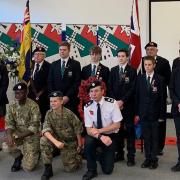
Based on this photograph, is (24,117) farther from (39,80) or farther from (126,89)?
(126,89)

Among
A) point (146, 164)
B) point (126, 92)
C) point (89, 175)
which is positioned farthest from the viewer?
point (126, 92)

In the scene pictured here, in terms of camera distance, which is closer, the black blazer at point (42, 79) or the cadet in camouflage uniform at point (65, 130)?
the cadet in camouflage uniform at point (65, 130)

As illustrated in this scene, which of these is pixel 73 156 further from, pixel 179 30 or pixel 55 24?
pixel 179 30

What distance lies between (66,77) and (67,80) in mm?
42

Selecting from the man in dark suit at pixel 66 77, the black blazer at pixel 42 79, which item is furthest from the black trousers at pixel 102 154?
the black blazer at pixel 42 79

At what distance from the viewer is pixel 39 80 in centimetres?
486

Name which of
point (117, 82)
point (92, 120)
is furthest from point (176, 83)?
point (92, 120)

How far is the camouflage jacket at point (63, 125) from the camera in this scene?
4.02 metres

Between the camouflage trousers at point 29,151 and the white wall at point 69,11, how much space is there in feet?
12.6

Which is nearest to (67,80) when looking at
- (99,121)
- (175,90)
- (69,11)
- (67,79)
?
(67,79)

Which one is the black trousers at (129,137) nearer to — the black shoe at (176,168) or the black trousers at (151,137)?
the black trousers at (151,137)

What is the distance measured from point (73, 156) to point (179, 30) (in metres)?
4.17

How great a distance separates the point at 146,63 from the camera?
4.07 metres

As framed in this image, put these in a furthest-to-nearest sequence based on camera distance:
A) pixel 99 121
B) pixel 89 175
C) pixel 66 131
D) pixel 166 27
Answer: pixel 166 27
pixel 66 131
pixel 99 121
pixel 89 175
